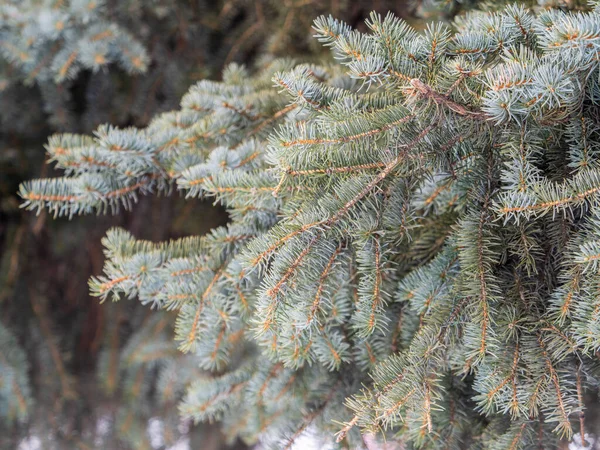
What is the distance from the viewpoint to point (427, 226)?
63 cm

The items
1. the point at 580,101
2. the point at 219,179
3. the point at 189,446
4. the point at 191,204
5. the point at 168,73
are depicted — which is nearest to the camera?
the point at 580,101

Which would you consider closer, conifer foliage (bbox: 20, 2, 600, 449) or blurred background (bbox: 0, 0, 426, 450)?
conifer foliage (bbox: 20, 2, 600, 449)

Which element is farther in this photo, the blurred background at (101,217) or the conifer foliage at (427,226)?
the blurred background at (101,217)

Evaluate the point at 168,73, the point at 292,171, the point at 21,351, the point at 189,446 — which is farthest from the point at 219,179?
the point at 189,446

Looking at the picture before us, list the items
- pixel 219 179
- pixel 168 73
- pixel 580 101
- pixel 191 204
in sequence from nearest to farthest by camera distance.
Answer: pixel 580 101, pixel 219 179, pixel 168 73, pixel 191 204

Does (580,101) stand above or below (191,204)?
below

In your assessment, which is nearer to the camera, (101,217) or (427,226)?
(427,226)

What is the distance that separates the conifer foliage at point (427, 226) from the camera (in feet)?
1.49

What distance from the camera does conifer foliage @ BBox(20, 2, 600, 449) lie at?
454 millimetres

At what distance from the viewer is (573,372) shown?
1.68 feet

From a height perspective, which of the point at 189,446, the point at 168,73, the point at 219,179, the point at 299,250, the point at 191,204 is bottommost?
the point at 189,446

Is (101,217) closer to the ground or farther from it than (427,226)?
farther from it

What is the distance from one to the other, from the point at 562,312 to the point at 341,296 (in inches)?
10.0

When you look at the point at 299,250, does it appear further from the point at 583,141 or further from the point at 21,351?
the point at 21,351
